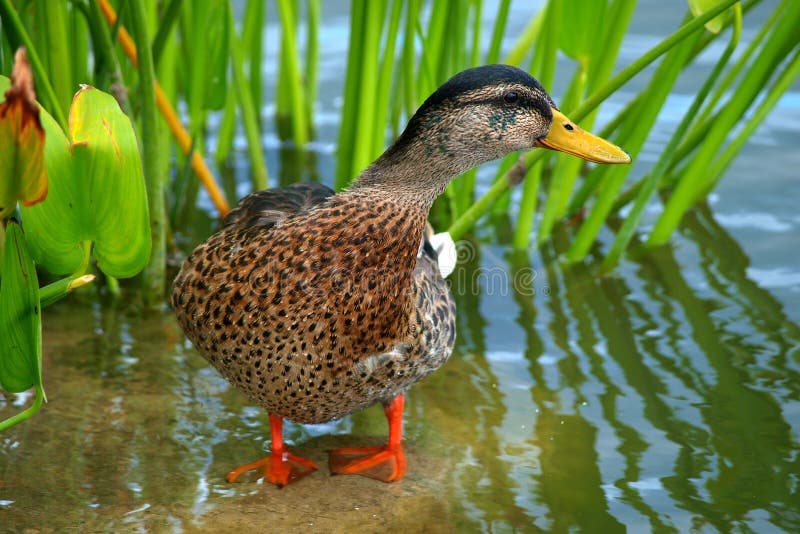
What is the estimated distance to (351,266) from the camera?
275 centimetres

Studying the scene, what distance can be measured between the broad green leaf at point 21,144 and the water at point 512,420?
112cm

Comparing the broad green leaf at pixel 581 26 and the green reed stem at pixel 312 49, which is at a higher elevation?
the broad green leaf at pixel 581 26

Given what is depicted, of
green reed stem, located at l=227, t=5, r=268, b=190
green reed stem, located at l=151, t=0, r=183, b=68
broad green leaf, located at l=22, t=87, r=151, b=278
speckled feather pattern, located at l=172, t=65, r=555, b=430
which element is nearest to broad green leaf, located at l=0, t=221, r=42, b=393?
broad green leaf, located at l=22, t=87, r=151, b=278

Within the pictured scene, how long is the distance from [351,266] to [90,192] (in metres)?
0.75

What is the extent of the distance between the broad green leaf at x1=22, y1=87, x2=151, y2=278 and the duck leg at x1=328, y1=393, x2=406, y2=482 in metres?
1.10

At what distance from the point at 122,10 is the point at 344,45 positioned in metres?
3.93

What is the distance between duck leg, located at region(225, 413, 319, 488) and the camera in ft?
10.2

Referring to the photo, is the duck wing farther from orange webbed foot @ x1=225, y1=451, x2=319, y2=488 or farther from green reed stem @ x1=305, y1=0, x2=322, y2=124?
green reed stem @ x1=305, y1=0, x2=322, y2=124

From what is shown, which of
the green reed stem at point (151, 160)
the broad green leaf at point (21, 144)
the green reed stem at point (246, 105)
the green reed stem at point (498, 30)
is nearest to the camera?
the broad green leaf at point (21, 144)

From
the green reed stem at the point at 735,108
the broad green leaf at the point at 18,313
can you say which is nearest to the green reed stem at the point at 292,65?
the green reed stem at the point at 735,108

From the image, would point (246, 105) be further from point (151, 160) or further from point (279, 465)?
point (279, 465)

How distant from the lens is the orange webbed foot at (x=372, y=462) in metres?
3.15

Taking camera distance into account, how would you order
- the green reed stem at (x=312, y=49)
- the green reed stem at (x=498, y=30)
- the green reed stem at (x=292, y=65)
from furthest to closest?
the green reed stem at (x=312, y=49) < the green reed stem at (x=292, y=65) < the green reed stem at (x=498, y=30)

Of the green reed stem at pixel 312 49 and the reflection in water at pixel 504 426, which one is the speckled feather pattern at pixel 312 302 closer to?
the reflection in water at pixel 504 426
